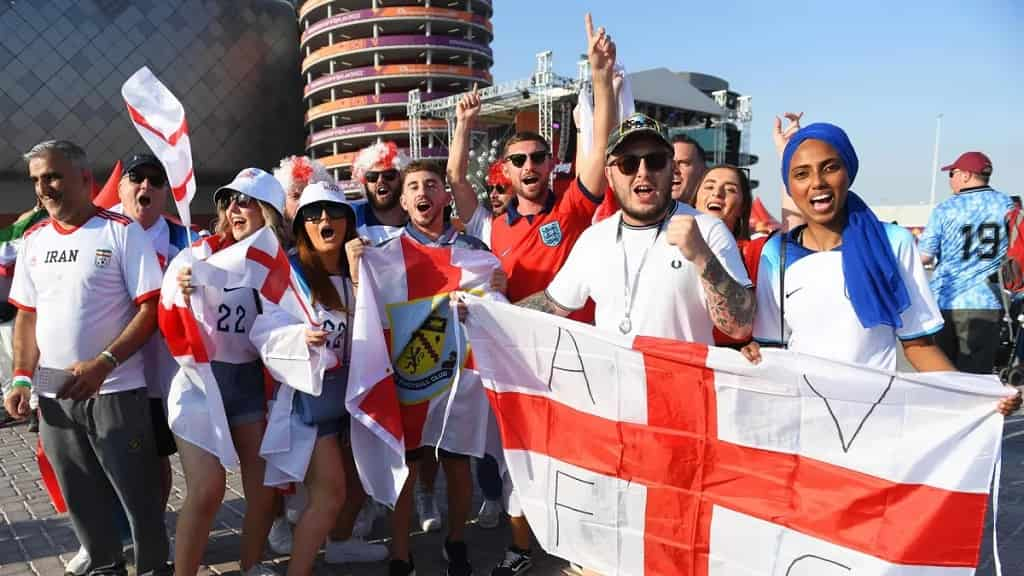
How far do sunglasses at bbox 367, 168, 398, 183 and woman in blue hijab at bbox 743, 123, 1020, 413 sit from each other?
277 cm

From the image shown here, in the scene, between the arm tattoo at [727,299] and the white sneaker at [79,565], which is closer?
the arm tattoo at [727,299]

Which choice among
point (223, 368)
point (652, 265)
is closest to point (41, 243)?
point (223, 368)

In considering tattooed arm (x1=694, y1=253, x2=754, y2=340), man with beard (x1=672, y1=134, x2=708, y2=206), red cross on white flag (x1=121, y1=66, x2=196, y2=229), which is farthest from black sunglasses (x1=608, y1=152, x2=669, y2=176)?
red cross on white flag (x1=121, y1=66, x2=196, y2=229)

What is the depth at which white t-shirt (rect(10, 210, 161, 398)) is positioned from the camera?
3.37m

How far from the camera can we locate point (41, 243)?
343 cm

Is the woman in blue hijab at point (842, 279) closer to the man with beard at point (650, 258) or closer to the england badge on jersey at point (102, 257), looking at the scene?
the man with beard at point (650, 258)

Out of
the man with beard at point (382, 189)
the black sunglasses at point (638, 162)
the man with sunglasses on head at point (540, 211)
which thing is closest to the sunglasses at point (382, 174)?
the man with beard at point (382, 189)

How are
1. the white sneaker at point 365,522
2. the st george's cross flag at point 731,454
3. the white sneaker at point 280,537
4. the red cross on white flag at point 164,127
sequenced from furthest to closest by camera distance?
the white sneaker at point 365,522, the white sneaker at point 280,537, the red cross on white flag at point 164,127, the st george's cross flag at point 731,454

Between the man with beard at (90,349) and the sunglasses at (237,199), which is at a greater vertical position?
the sunglasses at (237,199)

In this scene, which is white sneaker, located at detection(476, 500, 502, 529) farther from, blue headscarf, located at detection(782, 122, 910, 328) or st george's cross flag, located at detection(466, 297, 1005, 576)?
blue headscarf, located at detection(782, 122, 910, 328)

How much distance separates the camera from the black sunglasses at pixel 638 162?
8.96 ft

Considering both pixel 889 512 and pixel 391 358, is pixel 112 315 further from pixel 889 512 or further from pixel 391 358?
pixel 889 512

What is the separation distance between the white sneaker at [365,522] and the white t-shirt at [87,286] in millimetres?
1582

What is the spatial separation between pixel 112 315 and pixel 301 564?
5.20ft
